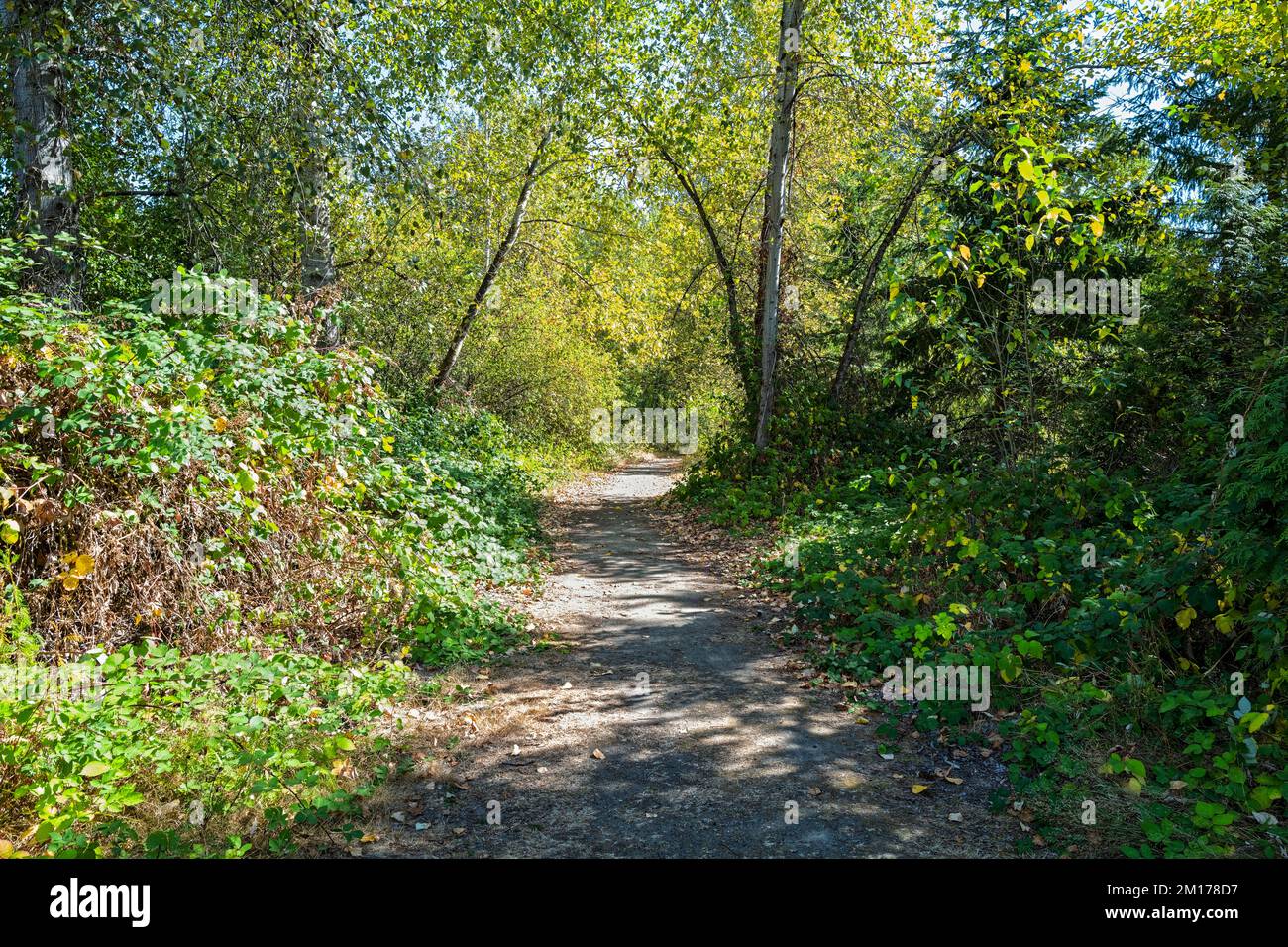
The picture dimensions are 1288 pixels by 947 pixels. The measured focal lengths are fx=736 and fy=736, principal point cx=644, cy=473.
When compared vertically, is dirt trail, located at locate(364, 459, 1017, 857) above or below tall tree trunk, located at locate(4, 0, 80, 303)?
below

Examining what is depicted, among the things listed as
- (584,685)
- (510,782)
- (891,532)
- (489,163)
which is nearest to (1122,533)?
(891,532)

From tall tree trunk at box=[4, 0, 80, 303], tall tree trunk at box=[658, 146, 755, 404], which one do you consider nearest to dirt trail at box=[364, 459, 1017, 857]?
tall tree trunk at box=[4, 0, 80, 303]

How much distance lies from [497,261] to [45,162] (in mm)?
A: 9768

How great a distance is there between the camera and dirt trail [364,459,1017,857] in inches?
145

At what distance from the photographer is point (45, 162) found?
6098mm

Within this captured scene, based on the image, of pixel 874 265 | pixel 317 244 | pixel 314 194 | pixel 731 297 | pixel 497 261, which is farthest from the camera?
pixel 731 297

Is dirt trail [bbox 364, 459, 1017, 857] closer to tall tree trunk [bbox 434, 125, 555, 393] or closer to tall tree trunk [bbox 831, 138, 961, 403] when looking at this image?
tall tree trunk [bbox 831, 138, 961, 403]

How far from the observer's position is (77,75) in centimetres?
586

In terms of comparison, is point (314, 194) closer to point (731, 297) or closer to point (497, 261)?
point (497, 261)

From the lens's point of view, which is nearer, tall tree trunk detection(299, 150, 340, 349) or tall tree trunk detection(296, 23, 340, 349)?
tall tree trunk detection(296, 23, 340, 349)

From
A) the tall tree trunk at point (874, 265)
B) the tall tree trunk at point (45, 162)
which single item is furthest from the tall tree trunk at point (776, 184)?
the tall tree trunk at point (45, 162)

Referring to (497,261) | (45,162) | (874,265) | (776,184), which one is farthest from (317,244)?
(874,265)

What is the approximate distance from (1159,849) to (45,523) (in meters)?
6.26

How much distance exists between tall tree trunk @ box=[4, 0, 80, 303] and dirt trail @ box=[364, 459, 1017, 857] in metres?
4.96
